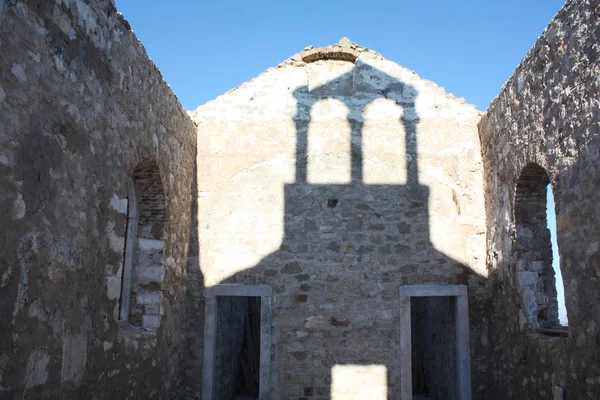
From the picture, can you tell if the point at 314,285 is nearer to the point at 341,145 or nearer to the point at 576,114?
the point at 341,145

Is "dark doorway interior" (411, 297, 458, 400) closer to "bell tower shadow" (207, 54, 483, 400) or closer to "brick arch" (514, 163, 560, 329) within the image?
"bell tower shadow" (207, 54, 483, 400)

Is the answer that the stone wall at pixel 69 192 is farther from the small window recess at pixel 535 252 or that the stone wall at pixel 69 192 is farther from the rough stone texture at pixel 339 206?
the small window recess at pixel 535 252

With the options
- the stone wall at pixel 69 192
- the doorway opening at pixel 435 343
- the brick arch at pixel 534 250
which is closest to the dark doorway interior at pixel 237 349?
the stone wall at pixel 69 192

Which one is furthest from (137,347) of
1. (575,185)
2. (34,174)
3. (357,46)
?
(357,46)

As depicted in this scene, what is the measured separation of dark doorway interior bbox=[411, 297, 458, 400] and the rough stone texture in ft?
3.07

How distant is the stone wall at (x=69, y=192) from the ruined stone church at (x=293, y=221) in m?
0.02

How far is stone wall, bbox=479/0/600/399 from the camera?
3834 mm

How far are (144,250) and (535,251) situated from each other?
4.00 metres

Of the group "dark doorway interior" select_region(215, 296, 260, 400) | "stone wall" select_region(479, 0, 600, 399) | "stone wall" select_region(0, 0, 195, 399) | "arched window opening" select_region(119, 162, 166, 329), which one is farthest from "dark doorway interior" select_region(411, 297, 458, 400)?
"stone wall" select_region(0, 0, 195, 399)

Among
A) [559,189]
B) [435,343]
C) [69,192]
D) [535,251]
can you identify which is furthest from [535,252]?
[69,192]

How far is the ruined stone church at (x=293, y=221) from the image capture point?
3.29m

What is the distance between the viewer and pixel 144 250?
527 cm

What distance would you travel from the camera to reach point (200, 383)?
610 cm

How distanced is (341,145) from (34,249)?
4320mm
